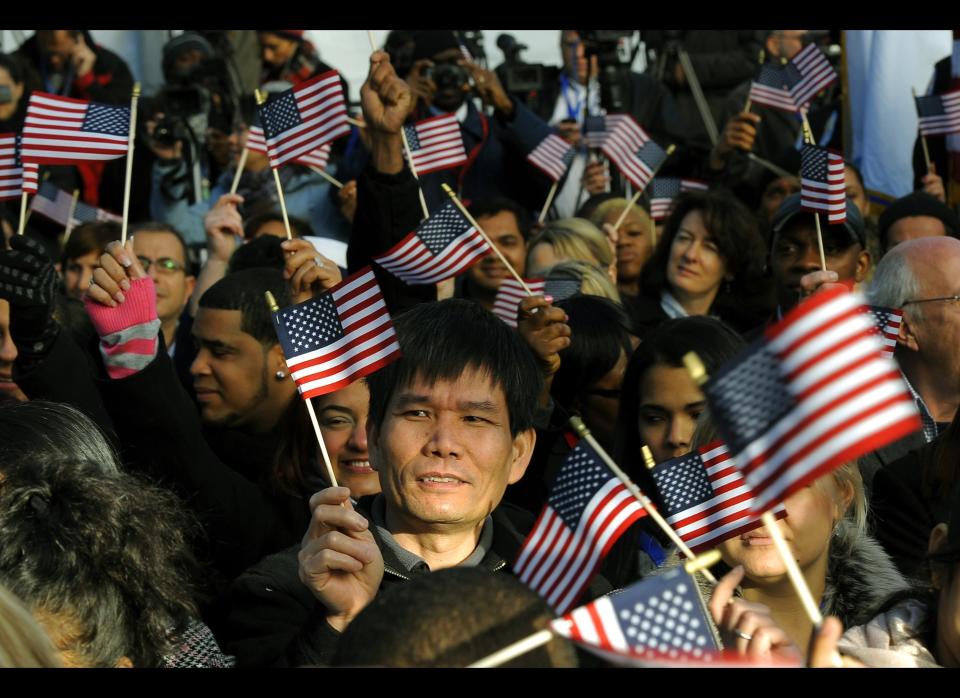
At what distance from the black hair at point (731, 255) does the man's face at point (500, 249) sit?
0.69m

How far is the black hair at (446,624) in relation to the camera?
2.38 metres

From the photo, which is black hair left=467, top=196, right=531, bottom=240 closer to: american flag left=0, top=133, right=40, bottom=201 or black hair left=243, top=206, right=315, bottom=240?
black hair left=243, top=206, right=315, bottom=240

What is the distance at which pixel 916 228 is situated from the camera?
731 cm

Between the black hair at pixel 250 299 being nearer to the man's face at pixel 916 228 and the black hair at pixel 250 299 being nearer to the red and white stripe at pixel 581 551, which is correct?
the red and white stripe at pixel 581 551

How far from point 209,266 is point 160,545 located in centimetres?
432

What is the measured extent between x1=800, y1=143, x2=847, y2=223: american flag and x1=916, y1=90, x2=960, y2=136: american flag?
2.02 metres

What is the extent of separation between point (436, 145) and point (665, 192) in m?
1.75

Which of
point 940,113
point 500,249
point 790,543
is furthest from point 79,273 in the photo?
point 790,543

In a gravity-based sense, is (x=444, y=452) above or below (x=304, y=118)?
above

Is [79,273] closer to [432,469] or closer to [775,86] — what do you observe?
[775,86]

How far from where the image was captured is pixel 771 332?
2566 mm

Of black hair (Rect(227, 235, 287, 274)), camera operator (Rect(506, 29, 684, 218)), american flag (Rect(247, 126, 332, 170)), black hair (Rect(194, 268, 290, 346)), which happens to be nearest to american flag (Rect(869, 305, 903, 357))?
black hair (Rect(194, 268, 290, 346))

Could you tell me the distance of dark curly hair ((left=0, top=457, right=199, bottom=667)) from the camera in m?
3.22

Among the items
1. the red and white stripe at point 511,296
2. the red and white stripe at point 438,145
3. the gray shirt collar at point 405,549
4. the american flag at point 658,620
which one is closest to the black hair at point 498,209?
the red and white stripe at point 438,145
